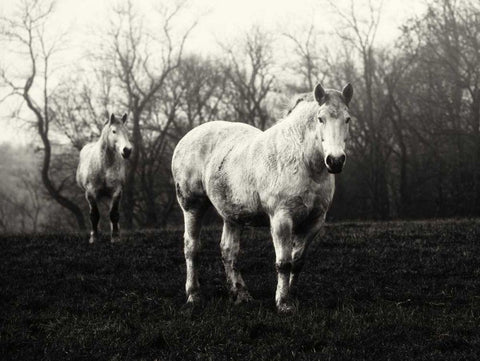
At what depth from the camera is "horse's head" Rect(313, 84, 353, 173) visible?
5590 mm

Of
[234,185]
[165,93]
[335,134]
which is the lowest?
[234,185]

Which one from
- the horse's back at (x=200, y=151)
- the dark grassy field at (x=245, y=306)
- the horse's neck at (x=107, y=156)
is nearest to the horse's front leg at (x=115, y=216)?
the dark grassy field at (x=245, y=306)

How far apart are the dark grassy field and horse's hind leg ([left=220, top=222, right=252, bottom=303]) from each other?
0.77 ft

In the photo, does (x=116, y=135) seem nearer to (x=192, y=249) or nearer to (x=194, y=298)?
(x=192, y=249)

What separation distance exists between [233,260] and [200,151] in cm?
162

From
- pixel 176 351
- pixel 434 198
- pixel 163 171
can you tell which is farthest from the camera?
pixel 163 171

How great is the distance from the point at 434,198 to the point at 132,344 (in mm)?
25614

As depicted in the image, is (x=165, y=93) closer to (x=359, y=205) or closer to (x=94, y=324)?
(x=359, y=205)

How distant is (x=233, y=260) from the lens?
7555mm

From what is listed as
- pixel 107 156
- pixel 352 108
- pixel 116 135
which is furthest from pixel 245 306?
pixel 352 108

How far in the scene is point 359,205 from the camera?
3130 centimetres

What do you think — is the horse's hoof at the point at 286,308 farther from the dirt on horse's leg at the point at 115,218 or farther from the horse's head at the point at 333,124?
the dirt on horse's leg at the point at 115,218

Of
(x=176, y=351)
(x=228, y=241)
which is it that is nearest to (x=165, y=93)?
(x=228, y=241)

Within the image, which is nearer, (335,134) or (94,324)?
(335,134)
